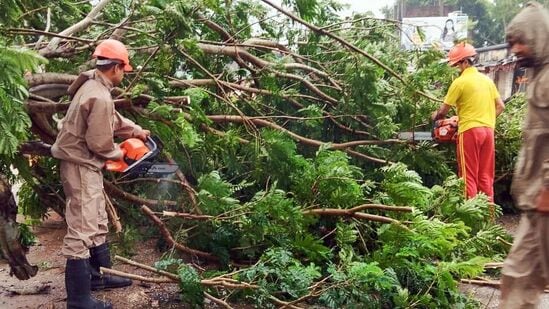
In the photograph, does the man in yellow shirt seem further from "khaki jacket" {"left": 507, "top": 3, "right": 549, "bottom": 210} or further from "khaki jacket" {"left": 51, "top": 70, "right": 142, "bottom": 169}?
"khaki jacket" {"left": 51, "top": 70, "right": 142, "bottom": 169}

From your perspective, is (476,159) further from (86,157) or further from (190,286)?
(86,157)

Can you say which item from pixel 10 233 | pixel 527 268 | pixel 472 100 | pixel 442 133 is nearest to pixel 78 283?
pixel 10 233

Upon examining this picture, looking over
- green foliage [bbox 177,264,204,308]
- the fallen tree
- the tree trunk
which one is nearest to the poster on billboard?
the fallen tree

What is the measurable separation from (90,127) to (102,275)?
50.4 inches

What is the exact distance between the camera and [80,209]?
3.43 meters

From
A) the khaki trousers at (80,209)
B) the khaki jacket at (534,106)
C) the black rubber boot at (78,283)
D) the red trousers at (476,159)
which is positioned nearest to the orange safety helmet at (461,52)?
the red trousers at (476,159)

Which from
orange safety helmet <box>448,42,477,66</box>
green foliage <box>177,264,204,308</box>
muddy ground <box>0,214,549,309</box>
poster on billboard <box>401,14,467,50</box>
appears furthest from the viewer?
poster on billboard <box>401,14,467,50</box>

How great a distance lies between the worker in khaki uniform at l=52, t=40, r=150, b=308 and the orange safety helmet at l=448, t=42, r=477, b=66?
3.33 m

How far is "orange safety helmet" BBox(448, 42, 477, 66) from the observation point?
5.34 metres

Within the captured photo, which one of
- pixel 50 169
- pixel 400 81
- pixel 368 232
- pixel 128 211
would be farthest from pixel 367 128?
pixel 50 169

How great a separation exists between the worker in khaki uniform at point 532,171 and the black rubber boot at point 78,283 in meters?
2.44

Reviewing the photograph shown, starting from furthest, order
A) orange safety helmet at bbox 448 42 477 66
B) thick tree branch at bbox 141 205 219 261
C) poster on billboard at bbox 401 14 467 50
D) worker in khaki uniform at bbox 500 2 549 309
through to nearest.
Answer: poster on billboard at bbox 401 14 467 50
orange safety helmet at bbox 448 42 477 66
thick tree branch at bbox 141 205 219 261
worker in khaki uniform at bbox 500 2 549 309

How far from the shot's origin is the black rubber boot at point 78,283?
3.42 m

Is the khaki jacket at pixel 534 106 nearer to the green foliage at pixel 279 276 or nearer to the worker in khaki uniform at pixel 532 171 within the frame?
the worker in khaki uniform at pixel 532 171
